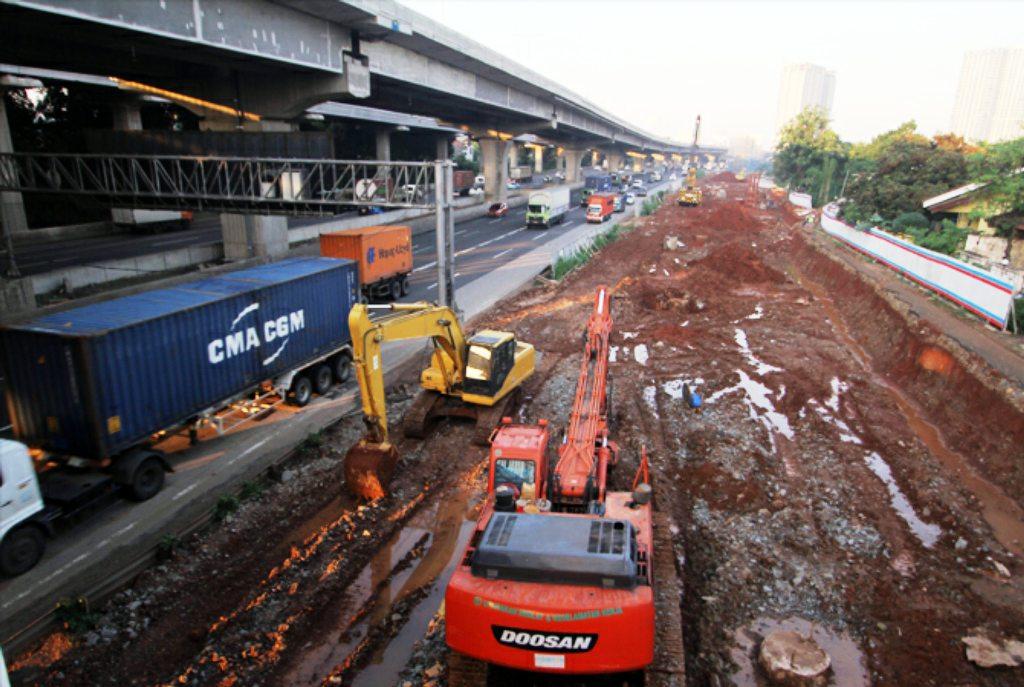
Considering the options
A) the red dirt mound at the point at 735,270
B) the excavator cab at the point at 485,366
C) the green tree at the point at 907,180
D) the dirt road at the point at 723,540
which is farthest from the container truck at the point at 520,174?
the excavator cab at the point at 485,366

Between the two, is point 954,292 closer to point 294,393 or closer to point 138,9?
point 294,393

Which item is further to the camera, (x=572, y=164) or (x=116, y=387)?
(x=572, y=164)

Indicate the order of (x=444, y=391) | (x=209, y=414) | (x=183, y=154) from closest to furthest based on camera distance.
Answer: (x=209, y=414) → (x=444, y=391) → (x=183, y=154)

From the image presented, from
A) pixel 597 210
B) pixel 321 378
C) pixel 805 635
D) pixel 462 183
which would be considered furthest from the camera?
pixel 462 183

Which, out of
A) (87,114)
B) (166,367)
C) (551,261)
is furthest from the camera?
(87,114)

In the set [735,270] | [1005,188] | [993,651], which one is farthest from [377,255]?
[1005,188]

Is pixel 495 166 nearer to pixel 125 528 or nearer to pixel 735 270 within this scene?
pixel 735 270

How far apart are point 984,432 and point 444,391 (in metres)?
14.6

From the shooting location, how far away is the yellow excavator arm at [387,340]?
1136 cm

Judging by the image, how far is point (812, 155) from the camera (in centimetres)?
8588

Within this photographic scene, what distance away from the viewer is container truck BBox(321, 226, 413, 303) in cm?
2685

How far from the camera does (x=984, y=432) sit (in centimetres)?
1670

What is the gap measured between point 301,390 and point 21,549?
7726 mm

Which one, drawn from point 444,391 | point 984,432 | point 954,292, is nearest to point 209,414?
point 444,391
